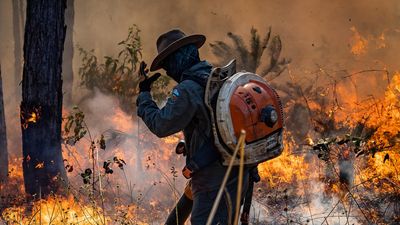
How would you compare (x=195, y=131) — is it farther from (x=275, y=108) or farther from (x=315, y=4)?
(x=315, y=4)

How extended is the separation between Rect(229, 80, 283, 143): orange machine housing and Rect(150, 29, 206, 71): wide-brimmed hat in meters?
0.45

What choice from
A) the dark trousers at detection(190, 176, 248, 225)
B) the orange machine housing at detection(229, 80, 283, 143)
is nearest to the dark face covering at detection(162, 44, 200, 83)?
the orange machine housing at detection(229, 80, 283, 143)

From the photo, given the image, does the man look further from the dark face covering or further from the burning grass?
the burning grass

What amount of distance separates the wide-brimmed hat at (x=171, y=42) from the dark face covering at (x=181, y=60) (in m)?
0.03

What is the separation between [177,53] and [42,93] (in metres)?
3.02

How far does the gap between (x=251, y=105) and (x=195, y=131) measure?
38 centimetres

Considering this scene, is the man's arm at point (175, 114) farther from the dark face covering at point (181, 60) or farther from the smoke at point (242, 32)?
the smoke at point (242, 32)

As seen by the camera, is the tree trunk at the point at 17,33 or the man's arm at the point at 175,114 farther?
the tree trunk at the point at 17,33

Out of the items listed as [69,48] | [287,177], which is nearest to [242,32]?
[287,177]

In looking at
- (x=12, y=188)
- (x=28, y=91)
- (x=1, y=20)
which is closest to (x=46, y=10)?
(x=28, y=91)

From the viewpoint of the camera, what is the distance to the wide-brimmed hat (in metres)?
3.30

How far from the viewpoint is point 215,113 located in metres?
3.10

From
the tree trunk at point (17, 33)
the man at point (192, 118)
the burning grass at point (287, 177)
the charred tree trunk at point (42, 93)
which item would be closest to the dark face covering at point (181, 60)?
the man at point (192, 118)

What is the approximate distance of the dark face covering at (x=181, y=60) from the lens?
3334 mm
